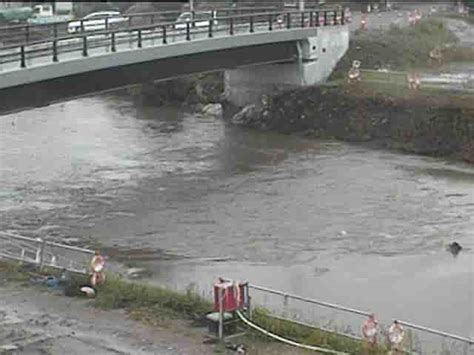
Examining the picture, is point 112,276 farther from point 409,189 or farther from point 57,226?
point 409,189

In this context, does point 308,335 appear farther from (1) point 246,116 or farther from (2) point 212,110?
(2) point 212,110

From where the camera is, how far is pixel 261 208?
1123 inches

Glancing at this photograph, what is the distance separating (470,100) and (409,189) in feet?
25.7

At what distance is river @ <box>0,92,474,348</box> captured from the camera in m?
22.0

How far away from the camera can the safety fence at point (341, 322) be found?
644 inches

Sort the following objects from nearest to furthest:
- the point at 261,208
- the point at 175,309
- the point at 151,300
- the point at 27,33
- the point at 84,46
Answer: the point at 175,309 → the point at 151,300 → the point at 261,208 → the point at 27,33 → the point at 84,46

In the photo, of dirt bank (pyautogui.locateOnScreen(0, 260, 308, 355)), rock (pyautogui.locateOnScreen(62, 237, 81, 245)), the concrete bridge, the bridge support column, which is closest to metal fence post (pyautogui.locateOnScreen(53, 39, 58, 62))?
the concrete bridge

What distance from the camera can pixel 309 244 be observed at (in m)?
24.8

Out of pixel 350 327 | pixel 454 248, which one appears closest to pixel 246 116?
pixel 454 248

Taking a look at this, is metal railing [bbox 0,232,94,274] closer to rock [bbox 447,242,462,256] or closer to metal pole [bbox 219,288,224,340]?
metal pole [bbox 219,288,224,340]

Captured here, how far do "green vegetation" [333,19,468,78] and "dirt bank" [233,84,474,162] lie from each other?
3992 millimetres

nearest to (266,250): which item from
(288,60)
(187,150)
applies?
(187,150)

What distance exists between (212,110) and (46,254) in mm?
24426

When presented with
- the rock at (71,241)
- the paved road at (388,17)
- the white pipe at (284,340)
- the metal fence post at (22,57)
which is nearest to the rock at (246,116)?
the paved road at (388,17)
